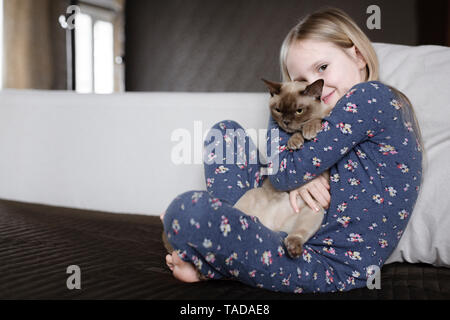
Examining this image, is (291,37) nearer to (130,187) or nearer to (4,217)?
(130,187)

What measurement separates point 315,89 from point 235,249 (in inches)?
18.6

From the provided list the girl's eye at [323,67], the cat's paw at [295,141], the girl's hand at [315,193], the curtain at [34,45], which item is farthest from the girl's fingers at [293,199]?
the curtain at [34,45]

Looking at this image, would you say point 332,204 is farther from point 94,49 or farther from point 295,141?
point 94,49

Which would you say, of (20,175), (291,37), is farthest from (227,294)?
(20,175)

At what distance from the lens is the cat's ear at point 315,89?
1.04 metres

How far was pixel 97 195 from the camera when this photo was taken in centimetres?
174

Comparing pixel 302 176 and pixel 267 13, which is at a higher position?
pixel 267 13

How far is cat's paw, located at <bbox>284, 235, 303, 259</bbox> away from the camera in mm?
894

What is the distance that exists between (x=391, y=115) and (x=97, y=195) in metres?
1.23

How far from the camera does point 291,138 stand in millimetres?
1034

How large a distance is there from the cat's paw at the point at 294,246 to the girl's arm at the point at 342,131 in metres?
0.16

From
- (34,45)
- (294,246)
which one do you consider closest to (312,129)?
(294,246)

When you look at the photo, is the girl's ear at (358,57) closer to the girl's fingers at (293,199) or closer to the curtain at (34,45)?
the girl's fingers at (293,199)

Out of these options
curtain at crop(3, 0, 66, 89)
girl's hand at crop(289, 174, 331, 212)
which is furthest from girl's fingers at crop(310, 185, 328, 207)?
curtain at crop(3, 0, 66, 89)
